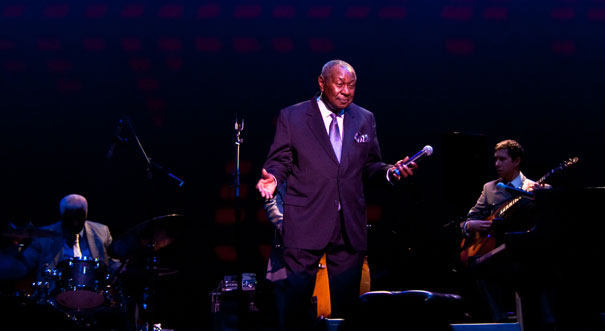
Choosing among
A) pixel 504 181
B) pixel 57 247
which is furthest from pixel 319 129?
pixel 57 247

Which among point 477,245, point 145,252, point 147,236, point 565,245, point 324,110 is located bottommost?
point 565,245

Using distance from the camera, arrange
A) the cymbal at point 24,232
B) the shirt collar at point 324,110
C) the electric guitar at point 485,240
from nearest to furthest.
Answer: the shirt collar at point 324,110
the cymbal at point 24,232
the electric guitar at point 485,240

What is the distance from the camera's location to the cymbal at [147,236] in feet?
14.7

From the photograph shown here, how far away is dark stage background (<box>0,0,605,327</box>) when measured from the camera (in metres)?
5.64

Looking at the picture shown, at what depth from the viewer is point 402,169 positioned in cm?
297

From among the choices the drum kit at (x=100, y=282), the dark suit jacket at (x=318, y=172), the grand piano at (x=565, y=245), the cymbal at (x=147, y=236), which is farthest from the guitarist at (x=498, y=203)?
the drum kit at (x=100, y=282)

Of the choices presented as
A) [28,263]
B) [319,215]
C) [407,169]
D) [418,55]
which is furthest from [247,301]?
[418,55]

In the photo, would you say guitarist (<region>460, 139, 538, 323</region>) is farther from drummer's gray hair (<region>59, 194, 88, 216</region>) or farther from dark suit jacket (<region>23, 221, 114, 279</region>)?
drummer's gray hair (<region>59, 194, 88, 216</region>)

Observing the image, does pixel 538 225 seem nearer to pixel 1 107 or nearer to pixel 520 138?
pixel 520 138

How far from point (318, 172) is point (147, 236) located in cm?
202

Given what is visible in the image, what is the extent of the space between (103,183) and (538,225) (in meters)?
4.00

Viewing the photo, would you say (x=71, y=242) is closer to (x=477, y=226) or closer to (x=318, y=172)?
(x=318, y=172)

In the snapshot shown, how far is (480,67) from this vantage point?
5852 millimetres

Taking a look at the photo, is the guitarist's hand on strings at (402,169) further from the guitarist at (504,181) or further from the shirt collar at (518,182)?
the shirt collar at (518,182)
